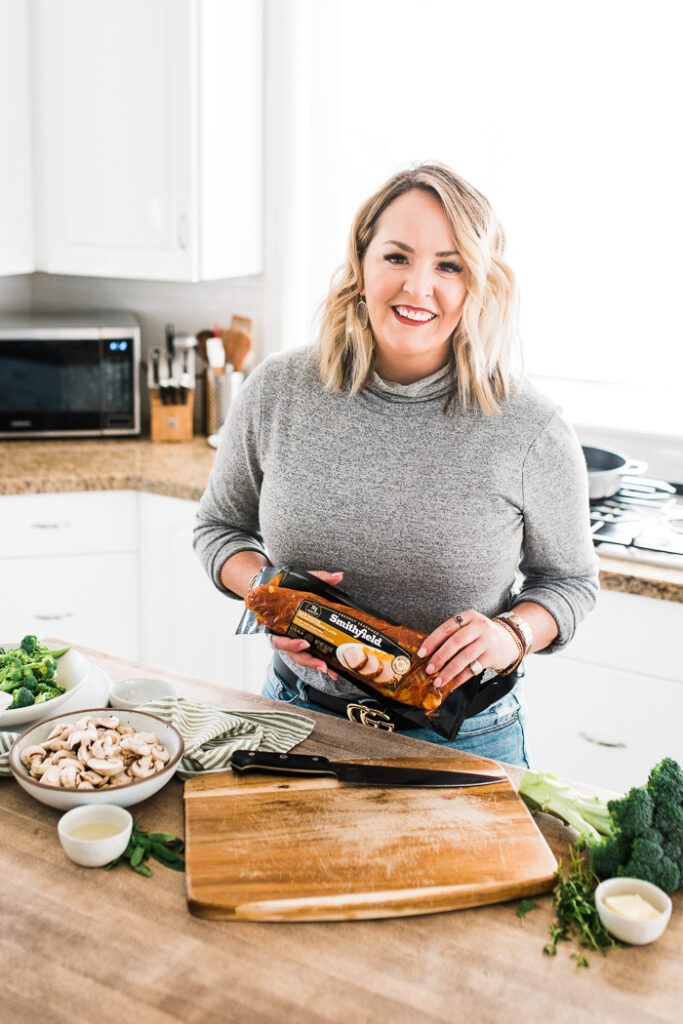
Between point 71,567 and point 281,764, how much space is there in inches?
64.8

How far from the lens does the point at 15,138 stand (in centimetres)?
282

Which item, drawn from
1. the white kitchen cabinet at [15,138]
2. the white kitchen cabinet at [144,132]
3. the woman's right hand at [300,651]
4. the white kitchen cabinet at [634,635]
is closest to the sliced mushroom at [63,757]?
the woman's right hand at [300,651]

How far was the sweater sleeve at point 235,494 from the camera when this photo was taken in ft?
5.66

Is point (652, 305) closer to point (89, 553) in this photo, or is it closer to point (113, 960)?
point (89, 553)

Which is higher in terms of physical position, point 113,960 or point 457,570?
point 457,570

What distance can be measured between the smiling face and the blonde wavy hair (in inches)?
0.6

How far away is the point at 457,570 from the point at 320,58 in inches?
78.6

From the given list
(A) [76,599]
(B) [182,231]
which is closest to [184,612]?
(A) [76,599]

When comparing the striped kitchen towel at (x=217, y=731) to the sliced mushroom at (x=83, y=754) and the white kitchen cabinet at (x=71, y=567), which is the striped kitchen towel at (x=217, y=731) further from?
the white kitchen cabinet at (x=71, y=567)

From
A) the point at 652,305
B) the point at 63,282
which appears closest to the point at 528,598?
the point at 652,305

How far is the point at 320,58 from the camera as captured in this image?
297 centimetres

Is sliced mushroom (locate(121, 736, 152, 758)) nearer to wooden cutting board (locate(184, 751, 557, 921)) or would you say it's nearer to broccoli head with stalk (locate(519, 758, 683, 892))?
wooden cutting board (locate(184, 751, 557, 921))

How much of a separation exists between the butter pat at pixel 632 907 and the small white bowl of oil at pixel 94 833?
532 millimetres

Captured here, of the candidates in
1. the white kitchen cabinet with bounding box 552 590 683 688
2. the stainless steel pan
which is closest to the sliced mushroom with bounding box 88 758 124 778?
the white kitchen cabinet with bounding box 552 590 683 688
